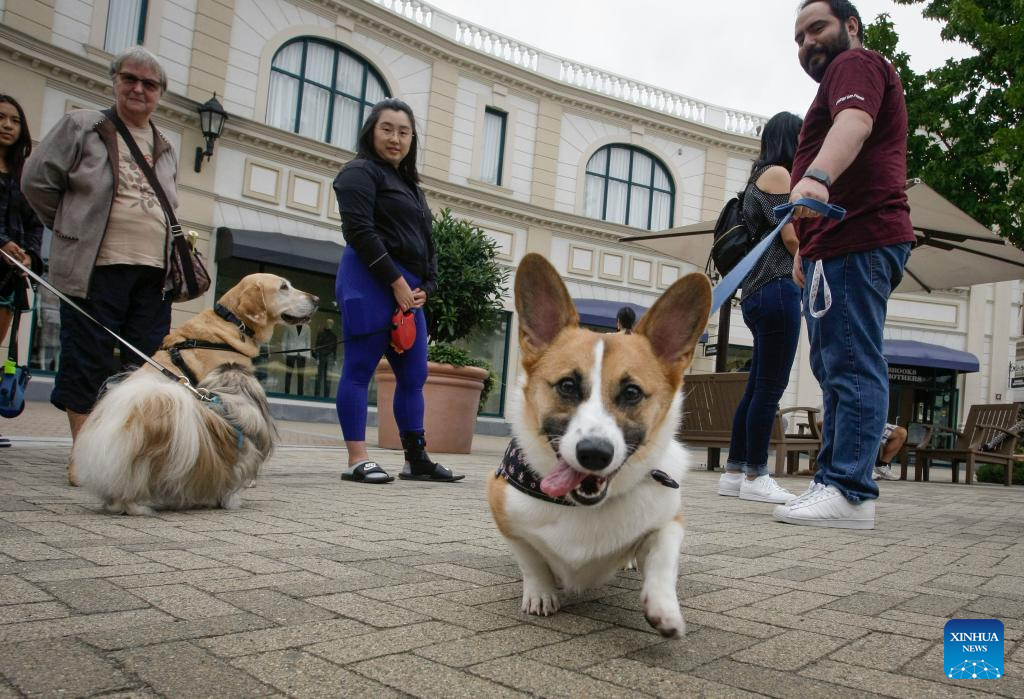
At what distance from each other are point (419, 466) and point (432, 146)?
1292cm

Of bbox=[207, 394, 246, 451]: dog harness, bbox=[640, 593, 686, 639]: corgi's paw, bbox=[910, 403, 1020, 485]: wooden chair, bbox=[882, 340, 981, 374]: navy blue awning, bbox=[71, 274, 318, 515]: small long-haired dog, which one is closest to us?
bbox=[640, 593, 686, 639]: corgi's paw

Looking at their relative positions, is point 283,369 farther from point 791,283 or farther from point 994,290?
point 994,290

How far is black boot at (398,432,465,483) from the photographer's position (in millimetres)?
4773

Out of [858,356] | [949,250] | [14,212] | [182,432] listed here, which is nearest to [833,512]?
[858,356]

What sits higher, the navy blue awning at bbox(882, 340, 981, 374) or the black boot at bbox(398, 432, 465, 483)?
the navy blue awning at bbox(882, 340, 981, 374)

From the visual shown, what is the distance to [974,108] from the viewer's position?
34.3ft

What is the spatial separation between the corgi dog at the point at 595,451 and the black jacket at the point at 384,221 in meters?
2.46

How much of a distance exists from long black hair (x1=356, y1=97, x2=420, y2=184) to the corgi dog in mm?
2949

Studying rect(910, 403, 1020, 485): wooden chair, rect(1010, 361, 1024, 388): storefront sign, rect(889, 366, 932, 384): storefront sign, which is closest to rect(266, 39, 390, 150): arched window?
rect(910, 403, 1020, 485): wooden chair

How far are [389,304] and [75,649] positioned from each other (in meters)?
3.24

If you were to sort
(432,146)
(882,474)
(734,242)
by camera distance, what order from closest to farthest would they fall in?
(734,242) → (882,474) → (432,146)

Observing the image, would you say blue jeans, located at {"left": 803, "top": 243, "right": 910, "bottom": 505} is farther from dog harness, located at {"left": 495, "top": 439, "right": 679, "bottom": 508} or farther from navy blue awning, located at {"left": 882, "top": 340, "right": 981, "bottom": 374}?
navy blue awning, located at {"left": 882, "top": 340, "right": 981, "bottom": 374}

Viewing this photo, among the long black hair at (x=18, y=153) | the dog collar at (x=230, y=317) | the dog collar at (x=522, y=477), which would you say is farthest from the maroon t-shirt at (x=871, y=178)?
the long black hair at (x=18, y=153)

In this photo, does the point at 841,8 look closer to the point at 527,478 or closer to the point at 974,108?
the point at 527,478
